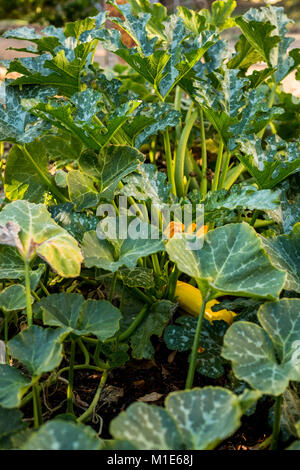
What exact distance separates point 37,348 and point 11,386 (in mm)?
81

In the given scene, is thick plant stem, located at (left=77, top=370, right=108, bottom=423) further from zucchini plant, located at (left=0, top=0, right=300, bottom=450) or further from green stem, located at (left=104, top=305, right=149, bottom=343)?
green stem, located at (left=104, top=305, right=149, bottom=343)

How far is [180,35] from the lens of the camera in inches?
61.1

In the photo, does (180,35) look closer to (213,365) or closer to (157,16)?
(157,16)

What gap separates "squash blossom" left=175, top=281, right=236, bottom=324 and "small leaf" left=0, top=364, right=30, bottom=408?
552 mm

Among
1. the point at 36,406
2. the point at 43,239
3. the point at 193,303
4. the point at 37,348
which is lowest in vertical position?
the point at 193,303

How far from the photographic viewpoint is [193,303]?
1356 mm

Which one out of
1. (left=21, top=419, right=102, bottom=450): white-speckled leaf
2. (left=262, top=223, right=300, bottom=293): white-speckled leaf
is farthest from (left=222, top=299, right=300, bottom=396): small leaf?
(left=21, top=419, right=102, bottom=450): white-speckled leaf

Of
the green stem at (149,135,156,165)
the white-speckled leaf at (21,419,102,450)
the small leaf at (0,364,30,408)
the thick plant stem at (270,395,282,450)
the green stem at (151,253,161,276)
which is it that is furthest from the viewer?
the green stem at (149,135,156,165)

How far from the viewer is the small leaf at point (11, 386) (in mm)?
814

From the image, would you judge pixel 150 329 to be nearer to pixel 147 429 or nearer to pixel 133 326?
pixel 133 326

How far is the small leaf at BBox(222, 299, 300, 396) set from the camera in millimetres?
844

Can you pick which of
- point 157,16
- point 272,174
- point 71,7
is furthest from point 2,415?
point 71,7

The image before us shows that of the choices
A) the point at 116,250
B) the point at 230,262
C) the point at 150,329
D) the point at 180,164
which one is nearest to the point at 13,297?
the point at 116,250

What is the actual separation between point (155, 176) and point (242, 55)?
728 millimetres
